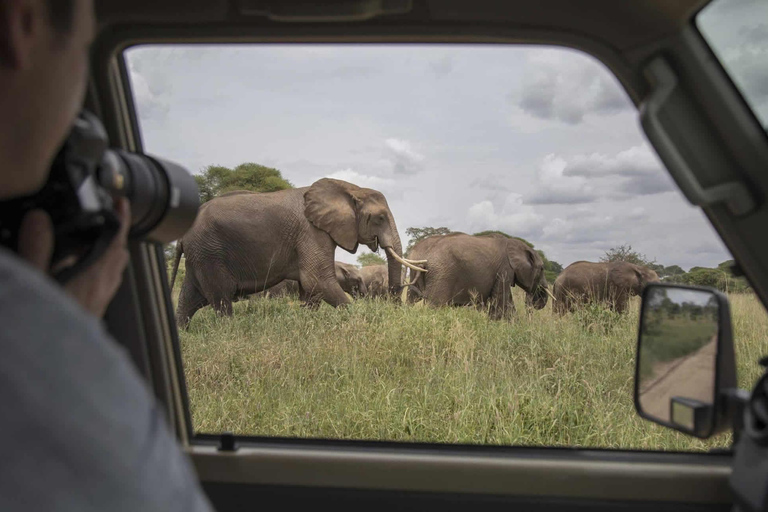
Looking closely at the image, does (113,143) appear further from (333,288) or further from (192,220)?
(333,288)

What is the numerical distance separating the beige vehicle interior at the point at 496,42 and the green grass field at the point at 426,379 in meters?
0.91

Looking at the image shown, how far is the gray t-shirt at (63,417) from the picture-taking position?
32cm

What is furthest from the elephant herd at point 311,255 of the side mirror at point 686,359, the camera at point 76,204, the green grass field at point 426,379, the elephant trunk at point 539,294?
the camera at point 76,204

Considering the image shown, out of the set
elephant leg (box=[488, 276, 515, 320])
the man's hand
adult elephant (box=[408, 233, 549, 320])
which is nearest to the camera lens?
the man's hand

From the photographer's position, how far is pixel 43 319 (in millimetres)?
338

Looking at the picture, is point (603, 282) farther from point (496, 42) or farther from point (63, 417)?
point (63, 417)

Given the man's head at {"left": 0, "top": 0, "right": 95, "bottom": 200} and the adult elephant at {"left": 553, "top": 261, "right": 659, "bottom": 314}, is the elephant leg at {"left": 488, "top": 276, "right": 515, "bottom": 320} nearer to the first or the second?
the adult elephant at {"left": 553, "top": 261, "right": 659, "bottom": 314}

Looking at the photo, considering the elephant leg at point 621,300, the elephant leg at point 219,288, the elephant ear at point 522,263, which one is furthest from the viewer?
the elephant ear at point 522,263

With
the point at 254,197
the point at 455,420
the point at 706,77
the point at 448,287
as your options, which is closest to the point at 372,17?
the point at 706,77

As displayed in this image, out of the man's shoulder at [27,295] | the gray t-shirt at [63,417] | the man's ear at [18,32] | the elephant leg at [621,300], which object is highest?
the man's ear at [18,32]

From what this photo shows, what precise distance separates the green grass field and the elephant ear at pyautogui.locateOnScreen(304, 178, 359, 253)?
8.57 feet

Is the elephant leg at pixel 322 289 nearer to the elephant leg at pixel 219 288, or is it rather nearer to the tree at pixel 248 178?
the elephant leg at pixel 219 288

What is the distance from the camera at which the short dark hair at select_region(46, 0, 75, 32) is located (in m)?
0.41

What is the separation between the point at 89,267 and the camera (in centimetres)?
58
